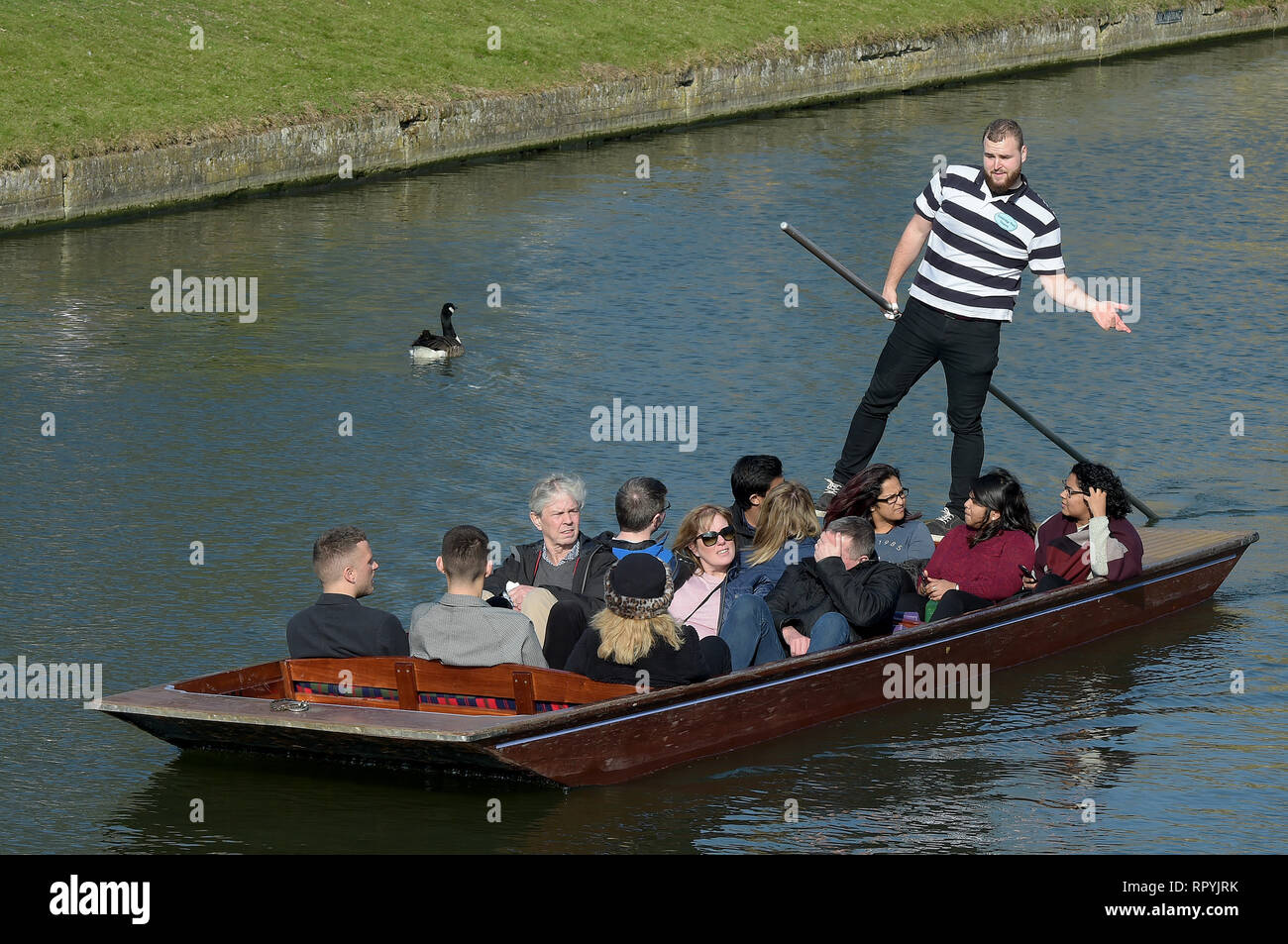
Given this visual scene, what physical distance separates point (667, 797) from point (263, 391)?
785cm

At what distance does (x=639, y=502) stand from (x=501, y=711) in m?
1.24

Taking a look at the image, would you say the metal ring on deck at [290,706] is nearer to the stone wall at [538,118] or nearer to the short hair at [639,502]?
the short hair at [639,502]

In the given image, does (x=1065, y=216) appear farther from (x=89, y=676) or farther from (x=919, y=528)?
(x=89, y=676)

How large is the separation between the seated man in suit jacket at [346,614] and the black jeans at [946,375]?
150 inches

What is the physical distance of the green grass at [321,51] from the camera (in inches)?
896

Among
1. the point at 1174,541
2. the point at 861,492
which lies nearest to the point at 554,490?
the point at 861,492

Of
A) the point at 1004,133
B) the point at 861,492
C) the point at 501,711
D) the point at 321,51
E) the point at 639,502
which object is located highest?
the point at 321,51

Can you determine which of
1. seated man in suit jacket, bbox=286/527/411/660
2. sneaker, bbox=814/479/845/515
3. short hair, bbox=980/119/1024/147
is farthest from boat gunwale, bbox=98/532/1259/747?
short hair, bbox=980/119/1024/147

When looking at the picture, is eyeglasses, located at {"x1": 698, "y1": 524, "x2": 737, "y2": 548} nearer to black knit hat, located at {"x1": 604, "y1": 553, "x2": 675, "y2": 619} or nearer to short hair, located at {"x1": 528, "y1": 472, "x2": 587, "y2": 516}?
short hair, located at {"x1": 528, "y1": 472, "x2": 587, "y2": 516}

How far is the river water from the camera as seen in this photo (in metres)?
8.93

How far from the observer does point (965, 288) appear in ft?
37.7

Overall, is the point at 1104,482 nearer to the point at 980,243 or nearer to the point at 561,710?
the point at 980,243

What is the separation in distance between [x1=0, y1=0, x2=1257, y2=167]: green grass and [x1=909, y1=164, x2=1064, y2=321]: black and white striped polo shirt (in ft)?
42.3

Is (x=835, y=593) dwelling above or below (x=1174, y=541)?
below
